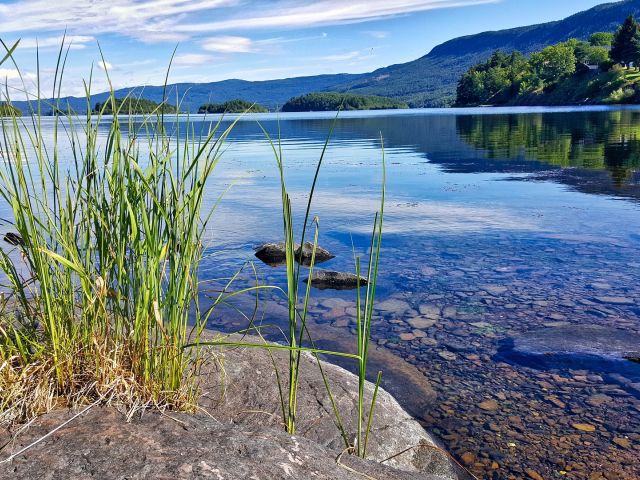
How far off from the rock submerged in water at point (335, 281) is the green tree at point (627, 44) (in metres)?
126

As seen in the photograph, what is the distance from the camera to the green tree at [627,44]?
115500 millimetres

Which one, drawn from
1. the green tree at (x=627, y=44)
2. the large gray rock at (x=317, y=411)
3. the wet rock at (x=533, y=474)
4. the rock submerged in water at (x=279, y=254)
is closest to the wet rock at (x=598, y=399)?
the wet rock at (x=533, y=474)

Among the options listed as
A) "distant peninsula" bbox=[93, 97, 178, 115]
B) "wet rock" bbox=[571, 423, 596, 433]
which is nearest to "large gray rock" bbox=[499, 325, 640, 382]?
"wet rock" bbox=[571, 423, 596, 433]

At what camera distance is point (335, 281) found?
336 inches

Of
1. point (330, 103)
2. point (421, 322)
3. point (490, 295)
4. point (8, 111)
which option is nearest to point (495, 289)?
point (490, 295)

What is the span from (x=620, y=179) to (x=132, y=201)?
1743 cm

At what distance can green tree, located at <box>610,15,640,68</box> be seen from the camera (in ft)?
379

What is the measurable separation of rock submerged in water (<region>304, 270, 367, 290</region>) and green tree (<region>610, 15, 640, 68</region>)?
125991 millimetres

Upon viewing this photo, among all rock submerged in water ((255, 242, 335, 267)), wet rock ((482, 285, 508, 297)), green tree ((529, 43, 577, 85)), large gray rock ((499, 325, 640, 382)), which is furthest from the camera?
green tree ((529, 43, 577, 85))

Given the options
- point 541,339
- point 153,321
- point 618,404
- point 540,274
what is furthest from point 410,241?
point 153,321

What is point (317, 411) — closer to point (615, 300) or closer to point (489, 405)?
point (489, 405)

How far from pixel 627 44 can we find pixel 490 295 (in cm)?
12811

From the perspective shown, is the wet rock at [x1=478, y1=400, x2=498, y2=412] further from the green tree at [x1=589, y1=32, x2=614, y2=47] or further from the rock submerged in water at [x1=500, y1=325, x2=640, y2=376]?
the green tree at [x1=589, y1=32, x2=614, y2=47]

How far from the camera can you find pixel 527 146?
3022 cm
